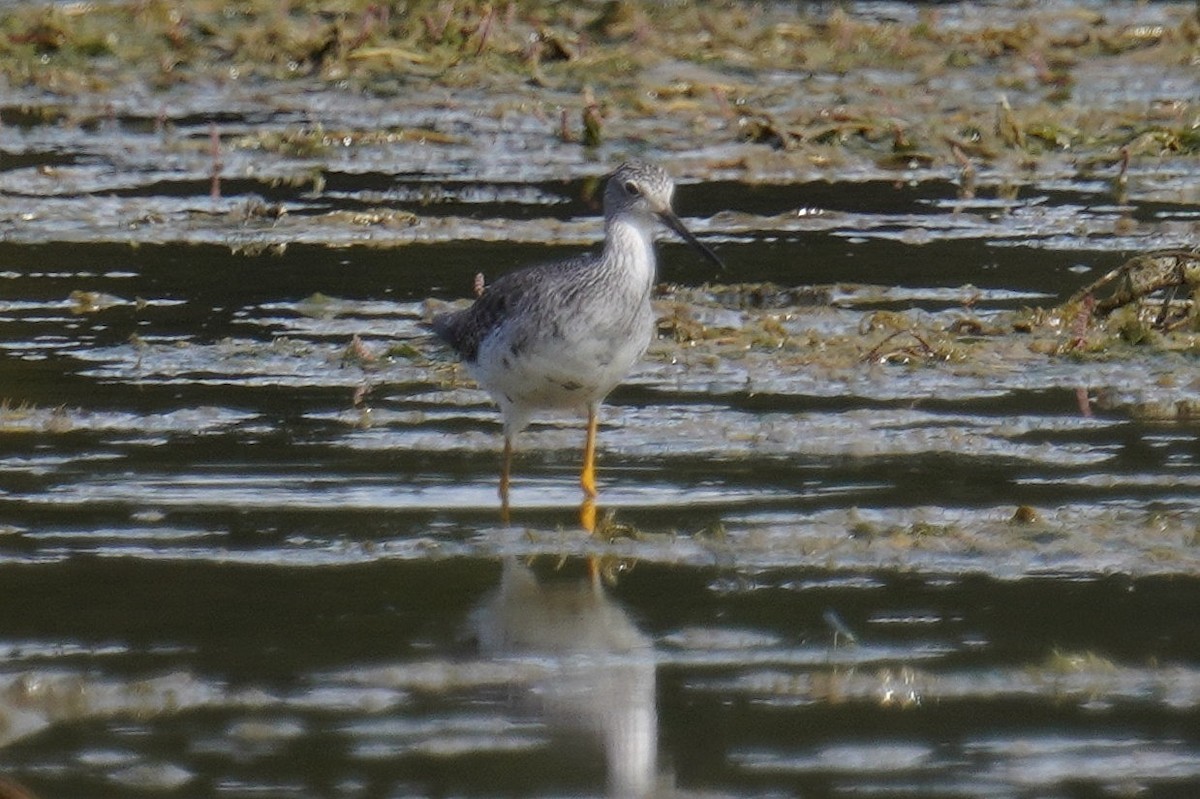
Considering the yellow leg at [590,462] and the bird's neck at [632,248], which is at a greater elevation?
the bird's neck at [632,248]

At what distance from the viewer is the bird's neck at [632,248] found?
841cm

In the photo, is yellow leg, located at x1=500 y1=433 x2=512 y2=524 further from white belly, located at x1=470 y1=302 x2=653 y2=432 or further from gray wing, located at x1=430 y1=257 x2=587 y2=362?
gray wing, located at x1=430 y1=257 x2=587 y2=362

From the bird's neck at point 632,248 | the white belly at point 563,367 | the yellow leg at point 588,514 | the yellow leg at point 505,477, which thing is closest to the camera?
the yellow leg at point 588,514

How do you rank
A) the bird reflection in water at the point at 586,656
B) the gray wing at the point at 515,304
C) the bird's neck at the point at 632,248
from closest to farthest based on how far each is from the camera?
1. the bird reflection in water at the point at 586,656
2. the gray wing at the point at 515,304
3. the bird's neck at the point at 632,248

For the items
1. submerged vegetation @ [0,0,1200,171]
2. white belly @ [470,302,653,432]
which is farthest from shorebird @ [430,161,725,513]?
submerged vegetation @ [0,0,1200,171]

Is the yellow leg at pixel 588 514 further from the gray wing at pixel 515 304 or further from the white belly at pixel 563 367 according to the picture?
the gray wing at pixel 515 304

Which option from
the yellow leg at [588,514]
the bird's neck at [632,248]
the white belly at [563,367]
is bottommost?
the yellow leg at [588,514]

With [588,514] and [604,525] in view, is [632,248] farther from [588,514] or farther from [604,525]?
[604,525]

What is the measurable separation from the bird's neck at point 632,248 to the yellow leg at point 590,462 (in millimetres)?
519

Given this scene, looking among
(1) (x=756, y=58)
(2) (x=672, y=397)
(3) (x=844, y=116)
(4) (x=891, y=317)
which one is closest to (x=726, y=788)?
(2) (x=672, y=397)

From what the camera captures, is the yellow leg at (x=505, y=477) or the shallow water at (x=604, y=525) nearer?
the shallow water at (x=604, y=525)

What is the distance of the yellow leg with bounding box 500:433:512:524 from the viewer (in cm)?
777

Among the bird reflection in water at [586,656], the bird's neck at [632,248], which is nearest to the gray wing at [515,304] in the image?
the bird's neck at [632,248]

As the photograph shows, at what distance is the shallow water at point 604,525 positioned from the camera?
5527 mm
